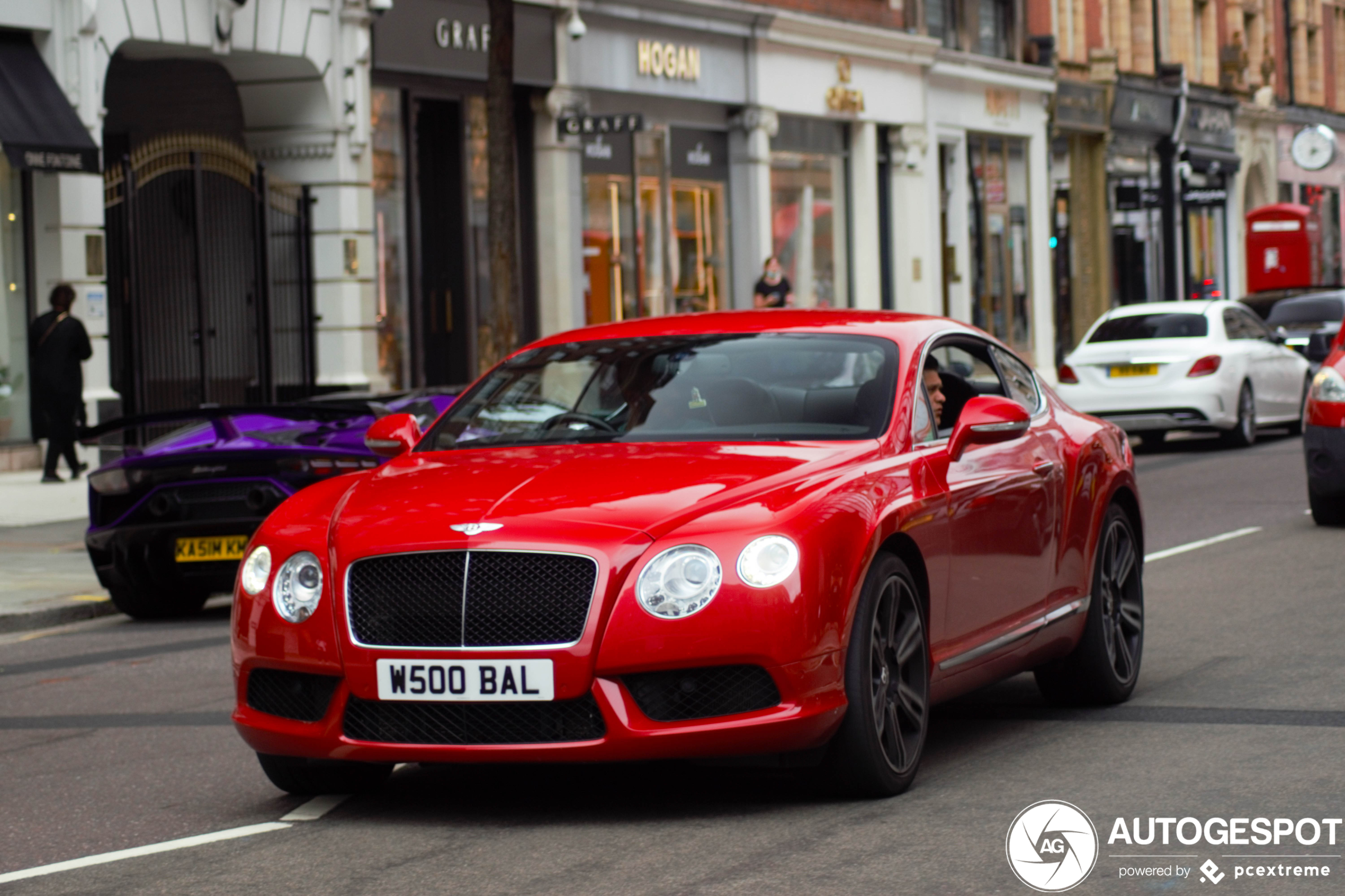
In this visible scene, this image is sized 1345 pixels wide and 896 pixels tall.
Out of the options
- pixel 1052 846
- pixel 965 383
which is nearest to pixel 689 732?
pixel 1052 846

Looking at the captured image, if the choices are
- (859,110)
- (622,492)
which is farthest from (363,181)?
(622,492)

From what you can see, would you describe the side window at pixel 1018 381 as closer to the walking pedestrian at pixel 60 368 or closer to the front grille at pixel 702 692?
the front grille at pixel 702 692

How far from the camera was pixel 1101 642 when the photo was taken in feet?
25.1

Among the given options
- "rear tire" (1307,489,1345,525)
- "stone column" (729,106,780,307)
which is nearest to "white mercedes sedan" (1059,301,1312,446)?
"rear tire" (1307,489,1345,525)

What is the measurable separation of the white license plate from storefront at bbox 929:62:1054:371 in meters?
32.0

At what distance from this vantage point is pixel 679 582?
5.62 m

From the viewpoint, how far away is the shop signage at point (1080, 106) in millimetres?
A: 42594

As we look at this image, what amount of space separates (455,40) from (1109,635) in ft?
61.8

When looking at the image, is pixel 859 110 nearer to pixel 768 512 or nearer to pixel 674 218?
pixel 674 218

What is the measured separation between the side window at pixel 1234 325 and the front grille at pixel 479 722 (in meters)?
18.1

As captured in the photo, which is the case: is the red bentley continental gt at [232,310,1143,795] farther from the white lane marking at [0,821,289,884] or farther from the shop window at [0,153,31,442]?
the shop window at [0,153,31,442]

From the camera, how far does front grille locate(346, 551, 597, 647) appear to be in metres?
5.63

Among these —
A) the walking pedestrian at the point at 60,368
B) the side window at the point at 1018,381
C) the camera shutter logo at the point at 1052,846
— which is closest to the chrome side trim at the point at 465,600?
the camera shutter logo at the point at 1052,846

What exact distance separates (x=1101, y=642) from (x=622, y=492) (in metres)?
2.46
